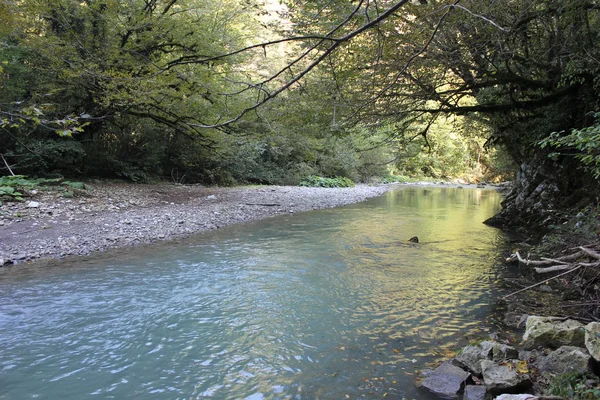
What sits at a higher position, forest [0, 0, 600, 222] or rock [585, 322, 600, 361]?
forest [0, 0, 600, 222]

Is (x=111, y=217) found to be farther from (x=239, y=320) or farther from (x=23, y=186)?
(x=239, y=320)

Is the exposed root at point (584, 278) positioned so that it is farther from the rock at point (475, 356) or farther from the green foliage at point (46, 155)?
the green foliage at point (46, 155)

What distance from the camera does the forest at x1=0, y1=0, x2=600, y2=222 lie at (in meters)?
6.76

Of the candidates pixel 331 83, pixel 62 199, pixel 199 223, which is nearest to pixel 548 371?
pixel 331 83

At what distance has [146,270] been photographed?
22.5ft

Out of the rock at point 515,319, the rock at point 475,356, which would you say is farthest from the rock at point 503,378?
the rock at point 515,319

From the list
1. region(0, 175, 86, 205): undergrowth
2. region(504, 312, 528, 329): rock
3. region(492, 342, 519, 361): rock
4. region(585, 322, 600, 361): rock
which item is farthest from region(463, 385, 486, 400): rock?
region(0, 175, 86, 205): undergrowth

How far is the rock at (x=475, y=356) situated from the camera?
3574 mm

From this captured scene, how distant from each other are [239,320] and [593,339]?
12.3ft

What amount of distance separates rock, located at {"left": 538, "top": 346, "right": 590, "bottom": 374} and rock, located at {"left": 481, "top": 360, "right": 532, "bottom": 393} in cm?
28

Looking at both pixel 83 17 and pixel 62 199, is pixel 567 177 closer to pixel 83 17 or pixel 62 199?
pixel 62 199

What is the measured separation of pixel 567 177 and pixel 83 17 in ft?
48.9

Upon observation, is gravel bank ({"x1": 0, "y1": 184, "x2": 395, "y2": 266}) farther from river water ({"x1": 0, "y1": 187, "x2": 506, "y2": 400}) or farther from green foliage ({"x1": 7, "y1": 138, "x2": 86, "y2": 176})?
green foliage ({"x1": 7, "y1": 138, "x2": 86, "y2": 176})

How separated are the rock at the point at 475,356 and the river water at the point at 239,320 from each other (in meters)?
0.37
